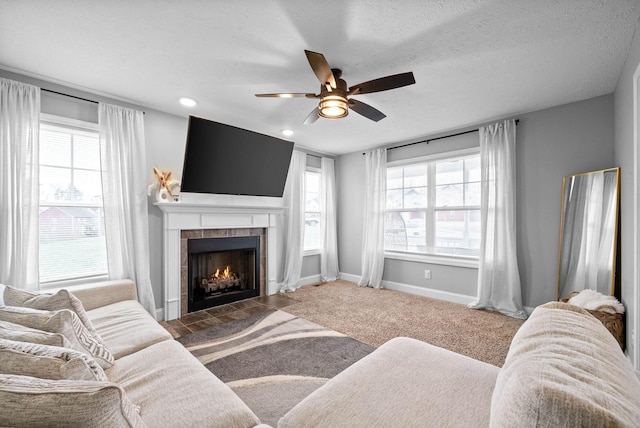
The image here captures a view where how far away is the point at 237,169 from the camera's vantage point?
3770 millimetres

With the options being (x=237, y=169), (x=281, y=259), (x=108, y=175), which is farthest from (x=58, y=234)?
(x=281, y=259)

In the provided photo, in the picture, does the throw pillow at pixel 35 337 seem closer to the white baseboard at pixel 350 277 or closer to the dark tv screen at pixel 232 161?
the dark tv screen at pixel 232 161

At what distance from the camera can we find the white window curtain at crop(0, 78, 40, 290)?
2.39 metres

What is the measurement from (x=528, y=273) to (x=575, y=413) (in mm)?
3587

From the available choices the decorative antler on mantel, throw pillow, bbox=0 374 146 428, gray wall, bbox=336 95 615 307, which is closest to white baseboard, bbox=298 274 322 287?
gray wall, bbox=336 95 615 307

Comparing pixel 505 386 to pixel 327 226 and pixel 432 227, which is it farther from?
pixel 327 226

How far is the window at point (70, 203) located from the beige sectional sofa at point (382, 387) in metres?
1.34

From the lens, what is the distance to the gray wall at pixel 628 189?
2076mm

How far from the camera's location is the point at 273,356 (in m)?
2.48

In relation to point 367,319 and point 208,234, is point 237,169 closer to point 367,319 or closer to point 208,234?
point 208,234

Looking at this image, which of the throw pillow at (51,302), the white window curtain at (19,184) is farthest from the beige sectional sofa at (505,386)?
the white window curtain at (19,184)

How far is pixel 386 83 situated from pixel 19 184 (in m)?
3.18

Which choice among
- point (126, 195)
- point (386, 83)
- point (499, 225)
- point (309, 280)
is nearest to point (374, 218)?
point (309, 280)

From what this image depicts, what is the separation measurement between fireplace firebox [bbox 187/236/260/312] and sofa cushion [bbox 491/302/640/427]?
140 inches
